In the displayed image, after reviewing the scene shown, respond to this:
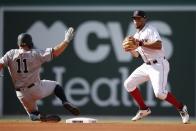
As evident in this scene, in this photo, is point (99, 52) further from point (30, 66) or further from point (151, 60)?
point (30, 66)

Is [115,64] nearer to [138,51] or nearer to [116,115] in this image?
[116,115]

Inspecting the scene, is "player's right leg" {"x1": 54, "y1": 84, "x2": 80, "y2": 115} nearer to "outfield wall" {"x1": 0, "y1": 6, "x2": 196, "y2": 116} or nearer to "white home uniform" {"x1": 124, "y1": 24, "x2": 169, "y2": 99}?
"white home uniform" {"x1": 124, "y1": 24, "x2": 169, "y2": 99}

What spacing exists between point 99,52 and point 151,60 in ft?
11.1

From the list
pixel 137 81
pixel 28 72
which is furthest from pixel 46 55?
pixel 137 81

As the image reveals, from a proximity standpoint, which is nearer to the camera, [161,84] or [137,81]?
[161,84]

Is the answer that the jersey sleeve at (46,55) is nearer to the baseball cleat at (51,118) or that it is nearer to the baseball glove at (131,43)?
the baseball cleat at (51,118)

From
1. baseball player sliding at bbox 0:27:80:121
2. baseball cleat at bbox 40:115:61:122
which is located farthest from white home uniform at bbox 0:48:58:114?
baseball cleat at bbox 40:115:61:122

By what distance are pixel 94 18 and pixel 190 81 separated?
72.0 inches

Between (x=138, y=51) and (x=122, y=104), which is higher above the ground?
(x=138, y=51)

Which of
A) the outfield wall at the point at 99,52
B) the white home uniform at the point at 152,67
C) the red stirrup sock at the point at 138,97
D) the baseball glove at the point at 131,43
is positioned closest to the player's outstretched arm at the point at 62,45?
the baseball glove at the point at 131,43

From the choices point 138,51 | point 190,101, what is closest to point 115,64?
point 190,101

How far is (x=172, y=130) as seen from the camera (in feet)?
31.6

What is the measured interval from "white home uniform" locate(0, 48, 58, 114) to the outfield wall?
321 centimetres

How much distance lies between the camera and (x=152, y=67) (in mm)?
11438
